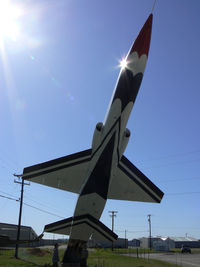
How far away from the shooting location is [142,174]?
493 inches

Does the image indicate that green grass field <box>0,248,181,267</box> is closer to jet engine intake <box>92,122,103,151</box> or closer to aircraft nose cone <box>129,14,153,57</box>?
jet engine intake <box>92,122,103,151</box>

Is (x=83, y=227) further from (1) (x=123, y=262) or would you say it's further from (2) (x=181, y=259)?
(2) (x=181, y=259)

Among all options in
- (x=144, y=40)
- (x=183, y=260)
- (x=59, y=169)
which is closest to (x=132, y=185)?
(x=59, y=169)

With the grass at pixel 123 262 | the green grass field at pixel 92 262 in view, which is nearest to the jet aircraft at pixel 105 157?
the green grass field at pixel 92 262

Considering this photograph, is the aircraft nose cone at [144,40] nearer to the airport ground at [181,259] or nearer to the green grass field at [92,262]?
the green grass field at [92,262]

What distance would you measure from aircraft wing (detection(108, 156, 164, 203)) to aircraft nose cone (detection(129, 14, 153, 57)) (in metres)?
5.05

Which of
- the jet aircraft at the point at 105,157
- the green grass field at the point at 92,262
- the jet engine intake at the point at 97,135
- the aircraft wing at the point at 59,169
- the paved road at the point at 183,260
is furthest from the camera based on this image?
the paved road at the point at 183,260

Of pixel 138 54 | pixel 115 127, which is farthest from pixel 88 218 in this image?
pixel 138 54

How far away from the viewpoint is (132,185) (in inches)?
492

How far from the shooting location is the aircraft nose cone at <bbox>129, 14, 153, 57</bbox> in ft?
31.2

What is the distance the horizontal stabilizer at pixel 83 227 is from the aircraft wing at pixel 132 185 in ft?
8.75

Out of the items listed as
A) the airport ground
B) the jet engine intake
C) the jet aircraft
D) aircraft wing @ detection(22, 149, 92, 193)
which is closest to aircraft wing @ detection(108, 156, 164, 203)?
aircraft wing @ detection(22, 149, 92, 193)

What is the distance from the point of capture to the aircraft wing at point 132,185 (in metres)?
12.2

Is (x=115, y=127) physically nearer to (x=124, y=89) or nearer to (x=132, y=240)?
(x=124, y=89)
